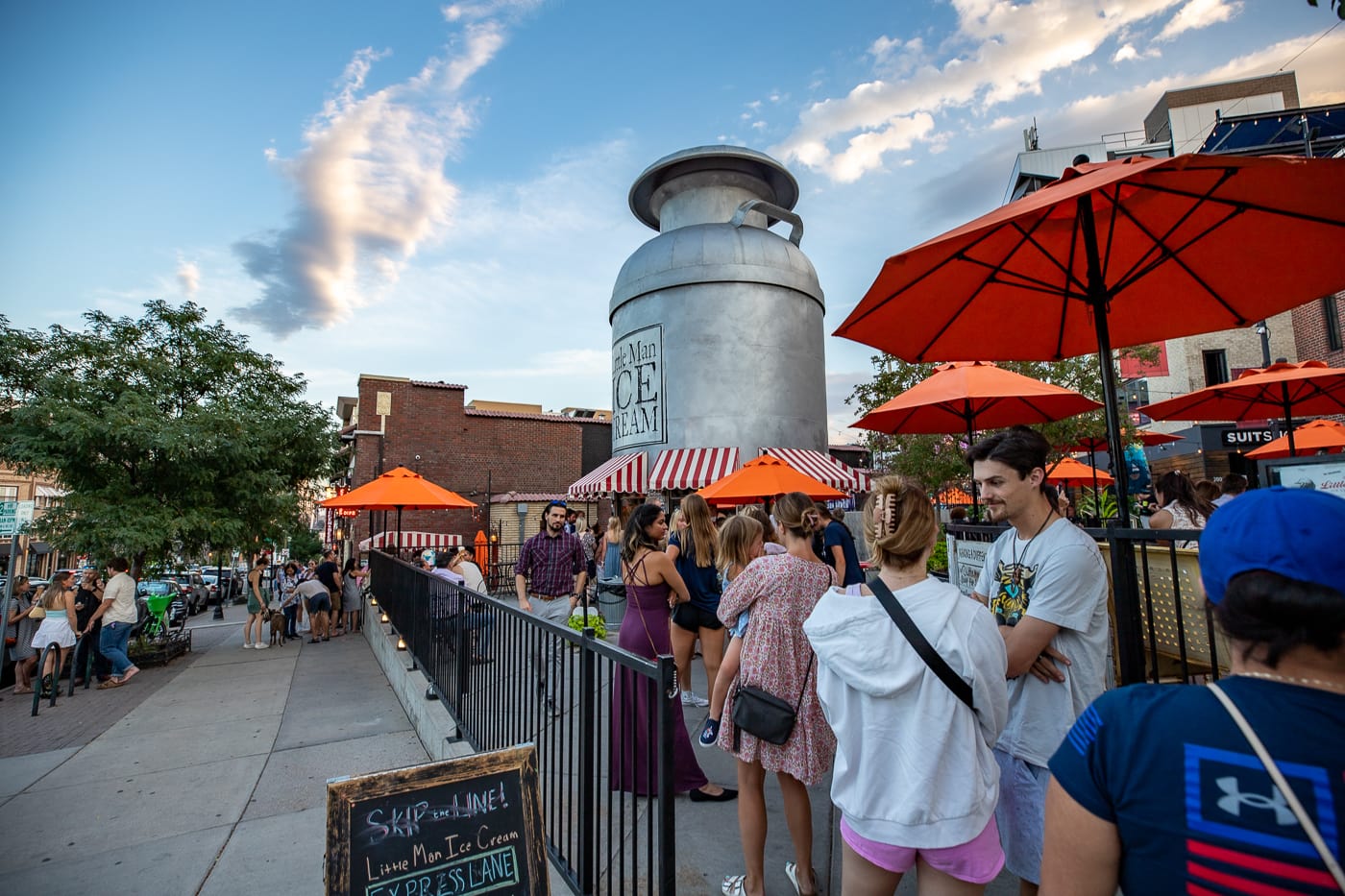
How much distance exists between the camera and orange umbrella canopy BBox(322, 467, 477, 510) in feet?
35.7

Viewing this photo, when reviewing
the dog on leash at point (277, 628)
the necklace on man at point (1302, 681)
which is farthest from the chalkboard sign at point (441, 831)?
the dog on leash at point (277, 628)

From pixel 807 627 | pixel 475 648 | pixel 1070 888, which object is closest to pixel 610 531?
pixel 475 648

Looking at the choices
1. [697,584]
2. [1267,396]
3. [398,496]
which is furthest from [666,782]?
[398,496]

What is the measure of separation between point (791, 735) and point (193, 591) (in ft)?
111

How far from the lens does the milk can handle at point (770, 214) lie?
1364cm

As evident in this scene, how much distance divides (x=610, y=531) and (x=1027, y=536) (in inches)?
280

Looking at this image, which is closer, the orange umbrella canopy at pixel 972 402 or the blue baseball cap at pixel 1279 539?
the blue baseball cap at pixel 1279 539

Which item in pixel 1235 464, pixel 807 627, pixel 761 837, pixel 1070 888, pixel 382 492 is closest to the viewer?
pixel 1070 888

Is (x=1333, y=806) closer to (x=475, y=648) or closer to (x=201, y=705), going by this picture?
(x=475, y=648)

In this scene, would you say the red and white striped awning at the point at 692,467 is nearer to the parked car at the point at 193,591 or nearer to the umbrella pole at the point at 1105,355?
the umbrella pole at the point at 1105,355

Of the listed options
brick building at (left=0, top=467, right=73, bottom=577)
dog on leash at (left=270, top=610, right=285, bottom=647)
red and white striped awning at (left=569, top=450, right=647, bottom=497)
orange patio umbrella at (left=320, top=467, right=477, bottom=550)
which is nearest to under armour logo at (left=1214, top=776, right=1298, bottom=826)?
orange patio umbrella at (left=320, top=467, right=477, bottom=550)

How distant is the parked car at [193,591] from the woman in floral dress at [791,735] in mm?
28385

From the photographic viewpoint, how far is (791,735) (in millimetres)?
3023

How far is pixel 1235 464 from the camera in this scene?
69.1ft
